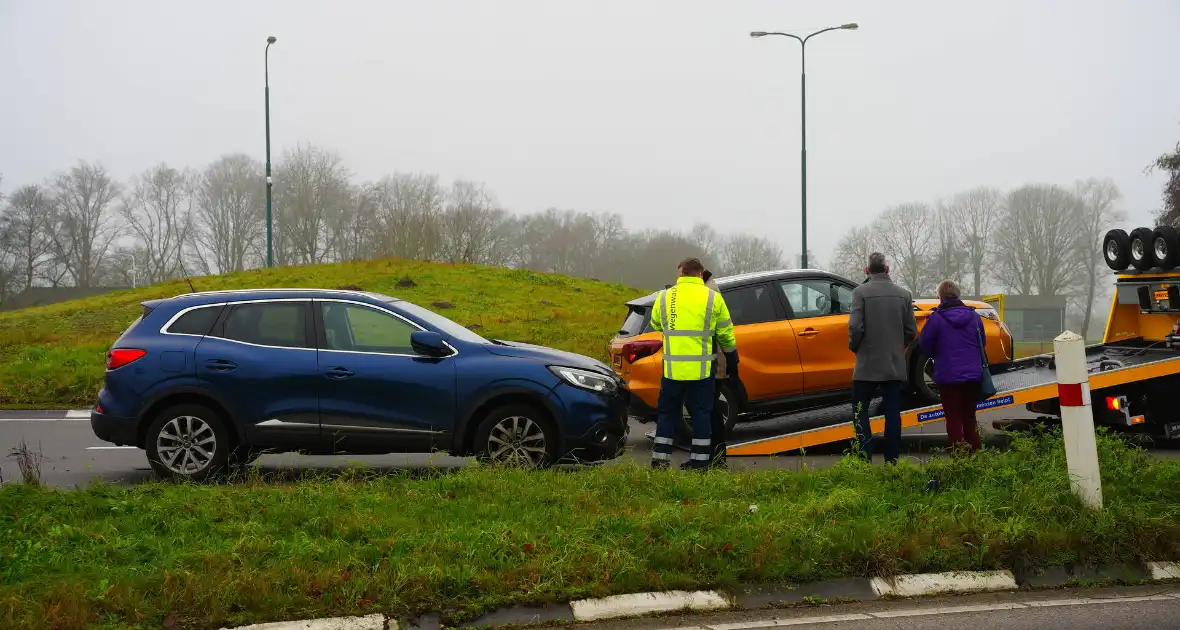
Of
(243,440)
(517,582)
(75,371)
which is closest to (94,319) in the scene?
(75,371)

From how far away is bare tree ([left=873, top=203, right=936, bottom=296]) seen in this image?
59.9m

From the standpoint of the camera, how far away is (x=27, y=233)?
66.8 metres

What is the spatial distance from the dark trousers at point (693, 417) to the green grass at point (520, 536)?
3.98 ft

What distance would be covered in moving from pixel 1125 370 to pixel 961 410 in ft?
7.24

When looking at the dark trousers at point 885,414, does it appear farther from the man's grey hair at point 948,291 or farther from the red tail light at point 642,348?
the red tail light at point 642,348

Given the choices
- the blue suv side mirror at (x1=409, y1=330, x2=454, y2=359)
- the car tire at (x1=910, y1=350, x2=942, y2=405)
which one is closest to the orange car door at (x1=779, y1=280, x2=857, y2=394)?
the car tire at (x1=910, y1=350, x2=942, y2=405)

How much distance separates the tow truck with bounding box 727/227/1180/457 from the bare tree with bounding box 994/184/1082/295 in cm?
6352

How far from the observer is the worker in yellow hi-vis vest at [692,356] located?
8320mm

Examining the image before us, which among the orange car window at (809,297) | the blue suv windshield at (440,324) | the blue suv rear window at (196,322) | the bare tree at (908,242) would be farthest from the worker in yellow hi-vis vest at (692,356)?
the bare tree at (908,242)

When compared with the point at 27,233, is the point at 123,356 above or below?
below

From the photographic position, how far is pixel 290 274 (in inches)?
1238

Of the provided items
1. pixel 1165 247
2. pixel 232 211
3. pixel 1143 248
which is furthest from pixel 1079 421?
pixel 232 211

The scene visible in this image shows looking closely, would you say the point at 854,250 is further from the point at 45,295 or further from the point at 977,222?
the point at 45,295

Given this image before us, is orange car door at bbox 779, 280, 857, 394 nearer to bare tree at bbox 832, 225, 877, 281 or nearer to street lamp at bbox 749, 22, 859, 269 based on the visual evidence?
street lamp at bbox 749, 22, 859, 269
